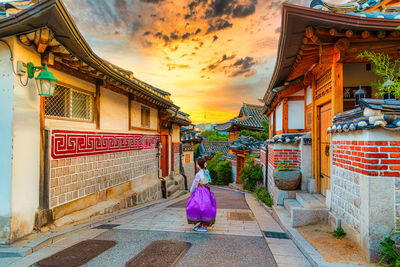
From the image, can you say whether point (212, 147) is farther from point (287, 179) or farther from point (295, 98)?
point (287, 179)

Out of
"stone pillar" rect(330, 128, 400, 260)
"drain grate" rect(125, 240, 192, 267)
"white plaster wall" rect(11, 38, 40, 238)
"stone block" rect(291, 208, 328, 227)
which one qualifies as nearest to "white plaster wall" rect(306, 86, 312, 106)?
"stone block" rect(291, 208, 328, 227)

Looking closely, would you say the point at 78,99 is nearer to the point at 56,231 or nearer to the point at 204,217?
the point at 56,231

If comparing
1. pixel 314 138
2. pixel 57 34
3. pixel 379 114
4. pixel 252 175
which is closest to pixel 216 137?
pixel 252 175

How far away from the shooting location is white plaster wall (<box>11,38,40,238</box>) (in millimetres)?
4051

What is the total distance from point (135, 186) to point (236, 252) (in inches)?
232

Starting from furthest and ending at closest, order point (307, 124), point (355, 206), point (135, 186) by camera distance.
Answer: point (135, 186) → point (307, 124) → point (355, 206)

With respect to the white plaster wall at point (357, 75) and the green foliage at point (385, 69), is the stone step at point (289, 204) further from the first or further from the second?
the white plaster wall at point (357, 75)

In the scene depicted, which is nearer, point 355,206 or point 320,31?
point 355,206

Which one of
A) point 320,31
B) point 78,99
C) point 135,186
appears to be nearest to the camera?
point 320,31

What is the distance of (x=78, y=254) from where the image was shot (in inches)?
152

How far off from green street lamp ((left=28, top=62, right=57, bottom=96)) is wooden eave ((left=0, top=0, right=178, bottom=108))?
0.40 metres

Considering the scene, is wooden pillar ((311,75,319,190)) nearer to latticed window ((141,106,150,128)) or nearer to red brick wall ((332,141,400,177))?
red brick wall ((332,141,400,177))

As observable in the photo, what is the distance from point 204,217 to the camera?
503 centimetres

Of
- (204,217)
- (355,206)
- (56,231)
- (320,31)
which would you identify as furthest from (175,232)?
(320,31)
